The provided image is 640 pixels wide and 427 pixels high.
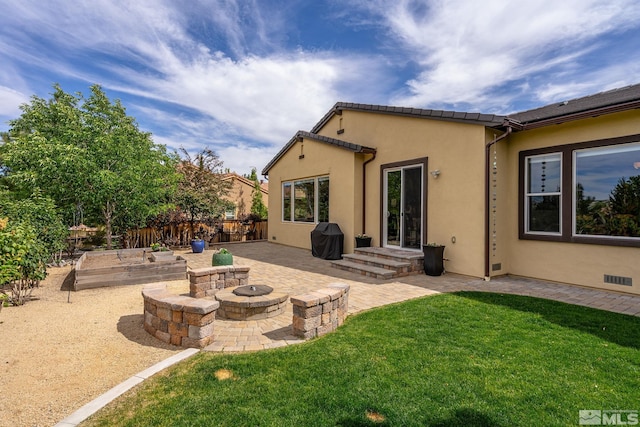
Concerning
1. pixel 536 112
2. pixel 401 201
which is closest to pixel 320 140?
pixel 401 201

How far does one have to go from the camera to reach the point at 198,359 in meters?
3.39

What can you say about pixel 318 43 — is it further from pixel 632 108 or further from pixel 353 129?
pixel 632 108

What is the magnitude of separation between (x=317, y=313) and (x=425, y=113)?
6.75 meters

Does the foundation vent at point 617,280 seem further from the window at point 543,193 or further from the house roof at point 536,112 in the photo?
the house roof at point 536,112

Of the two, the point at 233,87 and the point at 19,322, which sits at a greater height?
the point at 233,87

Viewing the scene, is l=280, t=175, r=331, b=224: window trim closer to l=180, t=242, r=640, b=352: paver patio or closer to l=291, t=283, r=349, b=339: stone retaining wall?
l=180, t=242, r=640, b=352: paver patio

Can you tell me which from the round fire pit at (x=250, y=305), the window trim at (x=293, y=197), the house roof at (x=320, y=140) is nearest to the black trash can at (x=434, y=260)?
the house roof at (x=320, y=140)

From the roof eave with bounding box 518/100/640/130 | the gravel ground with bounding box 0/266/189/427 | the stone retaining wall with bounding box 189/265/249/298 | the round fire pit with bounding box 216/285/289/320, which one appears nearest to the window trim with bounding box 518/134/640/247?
the roof eave with bounding box 518/100/640/130

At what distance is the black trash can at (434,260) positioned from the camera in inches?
304

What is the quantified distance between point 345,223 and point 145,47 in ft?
28.2

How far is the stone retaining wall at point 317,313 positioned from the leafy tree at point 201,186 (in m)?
10.9

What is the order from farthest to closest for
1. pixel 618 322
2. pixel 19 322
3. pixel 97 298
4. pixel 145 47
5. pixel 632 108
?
1. pixel 145 47
2. pixel 97 298
3. pixel 632 108
4. pixel 19 322
5. pixel 618 322

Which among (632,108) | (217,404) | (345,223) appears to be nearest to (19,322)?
(217,404)

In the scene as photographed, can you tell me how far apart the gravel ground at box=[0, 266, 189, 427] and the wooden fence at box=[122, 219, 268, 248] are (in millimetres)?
7091
